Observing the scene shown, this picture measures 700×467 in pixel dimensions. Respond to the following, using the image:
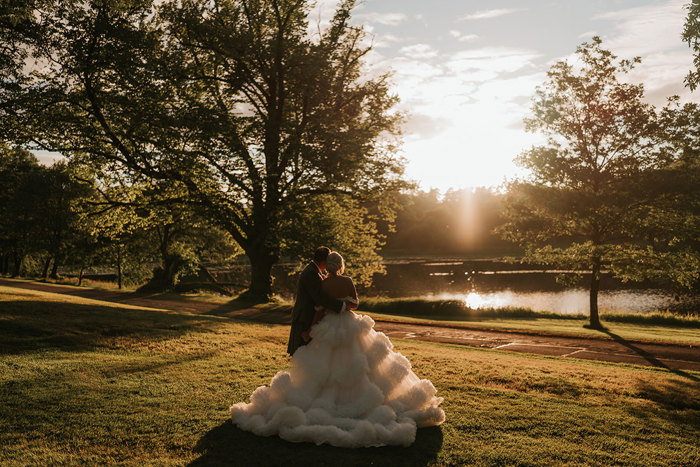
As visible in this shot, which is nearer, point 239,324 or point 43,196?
point 239,324

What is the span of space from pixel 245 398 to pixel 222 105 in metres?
19.9

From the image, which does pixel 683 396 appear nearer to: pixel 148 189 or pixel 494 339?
pixel 494 339

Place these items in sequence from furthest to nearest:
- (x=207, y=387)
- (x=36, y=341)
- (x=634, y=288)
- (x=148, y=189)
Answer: (x=634, y=288)
(x=148, y=189)
(x=36, y=341)
(x=207, y=387)

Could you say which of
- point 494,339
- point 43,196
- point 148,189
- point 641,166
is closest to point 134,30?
point 148,189

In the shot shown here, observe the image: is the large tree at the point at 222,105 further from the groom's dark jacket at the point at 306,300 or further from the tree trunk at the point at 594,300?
the groom's dark jacket at the point at 306,300

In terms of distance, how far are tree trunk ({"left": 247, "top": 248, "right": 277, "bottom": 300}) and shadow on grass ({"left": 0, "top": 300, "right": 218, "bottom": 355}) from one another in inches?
374

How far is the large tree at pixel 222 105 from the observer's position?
67.6ft

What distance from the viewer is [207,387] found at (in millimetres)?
8523

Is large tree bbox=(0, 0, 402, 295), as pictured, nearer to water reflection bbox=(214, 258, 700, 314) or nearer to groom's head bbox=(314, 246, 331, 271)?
water reflection bbox=(214, 258, 700, 314)

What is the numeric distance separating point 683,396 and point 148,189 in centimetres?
2624

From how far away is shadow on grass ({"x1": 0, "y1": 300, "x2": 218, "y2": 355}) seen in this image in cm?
1118

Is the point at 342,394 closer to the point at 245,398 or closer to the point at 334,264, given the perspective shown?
the point at 334,264

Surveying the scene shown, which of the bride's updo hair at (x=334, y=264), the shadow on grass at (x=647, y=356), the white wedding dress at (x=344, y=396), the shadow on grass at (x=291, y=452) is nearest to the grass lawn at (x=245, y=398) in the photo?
the shadow on grass at (x=291, y=452)

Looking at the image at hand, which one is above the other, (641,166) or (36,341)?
(641,166)
